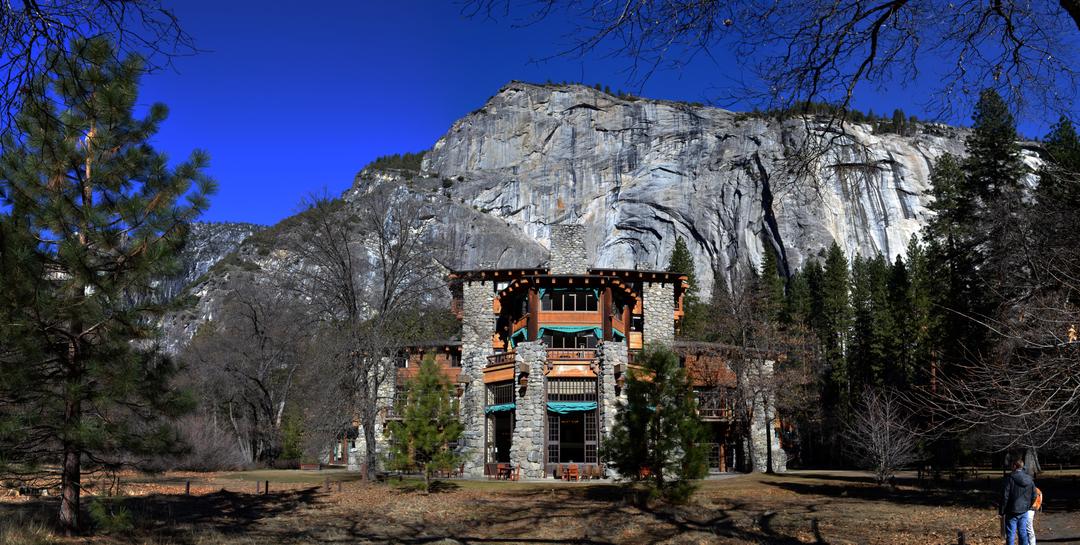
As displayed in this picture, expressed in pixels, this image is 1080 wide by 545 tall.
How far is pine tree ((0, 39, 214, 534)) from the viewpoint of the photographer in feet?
37.8

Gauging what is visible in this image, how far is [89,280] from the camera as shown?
11742mm

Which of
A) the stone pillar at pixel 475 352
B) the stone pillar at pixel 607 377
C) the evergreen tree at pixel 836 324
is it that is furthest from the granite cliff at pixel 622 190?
the stone pillar at pixel 607 377

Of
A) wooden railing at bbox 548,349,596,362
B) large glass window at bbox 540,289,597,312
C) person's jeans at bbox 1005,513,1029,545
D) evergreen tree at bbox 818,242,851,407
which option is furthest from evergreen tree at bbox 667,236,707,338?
person's jeans at bbox 1005,513,1029,545

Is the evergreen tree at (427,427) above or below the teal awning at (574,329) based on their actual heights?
below

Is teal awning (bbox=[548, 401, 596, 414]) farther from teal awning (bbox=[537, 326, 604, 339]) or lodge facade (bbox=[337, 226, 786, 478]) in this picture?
teal awning (bbox=[537, 326, 604, 339])

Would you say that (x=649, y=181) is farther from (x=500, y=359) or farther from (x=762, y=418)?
(x=500, y=359)

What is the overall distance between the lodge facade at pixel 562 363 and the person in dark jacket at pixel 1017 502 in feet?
74.5

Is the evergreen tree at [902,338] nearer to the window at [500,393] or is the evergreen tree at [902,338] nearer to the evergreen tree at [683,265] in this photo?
the evergreen tree at [683,265]

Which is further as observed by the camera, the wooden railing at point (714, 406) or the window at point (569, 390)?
the wooden railing at point (714, 406)

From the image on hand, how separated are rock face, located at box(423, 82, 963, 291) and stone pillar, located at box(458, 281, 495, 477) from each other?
61.4m

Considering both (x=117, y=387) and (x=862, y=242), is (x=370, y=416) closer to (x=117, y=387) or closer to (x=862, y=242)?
(x=117, y=387)

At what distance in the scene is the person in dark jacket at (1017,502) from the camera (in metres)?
10.2

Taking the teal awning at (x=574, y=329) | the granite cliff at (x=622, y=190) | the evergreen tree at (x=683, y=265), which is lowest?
the teal awning at (x=574, y=329)

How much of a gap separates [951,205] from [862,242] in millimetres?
63381
